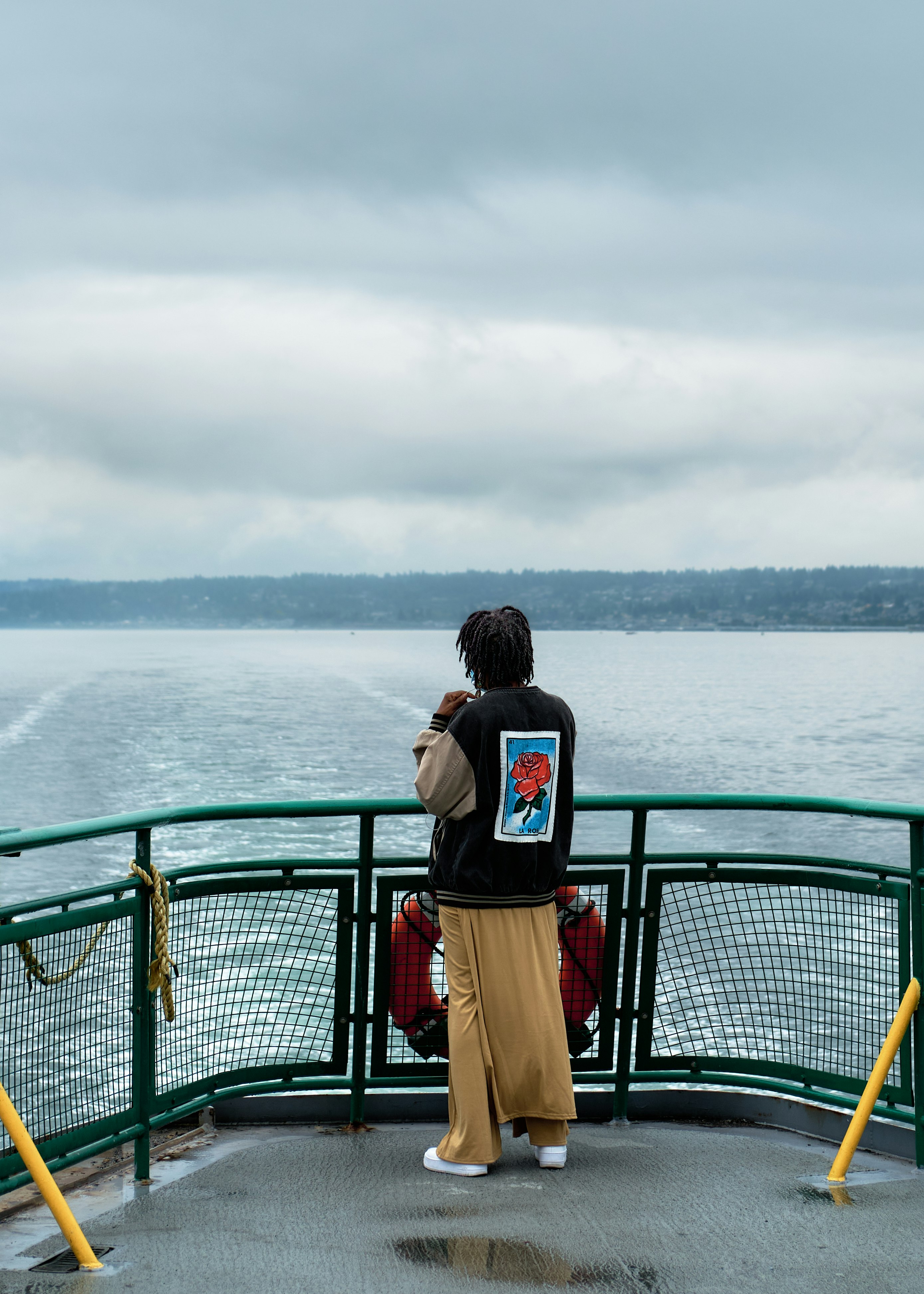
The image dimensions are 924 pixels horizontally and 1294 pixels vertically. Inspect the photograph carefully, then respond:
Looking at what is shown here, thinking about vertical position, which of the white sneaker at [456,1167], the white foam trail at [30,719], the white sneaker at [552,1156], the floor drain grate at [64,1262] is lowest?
the white foam trail at [30,719]

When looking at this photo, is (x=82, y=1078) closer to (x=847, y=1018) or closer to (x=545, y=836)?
(x=545, y=836)

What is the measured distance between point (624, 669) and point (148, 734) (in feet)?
240

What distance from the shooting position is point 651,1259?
329 centimetres

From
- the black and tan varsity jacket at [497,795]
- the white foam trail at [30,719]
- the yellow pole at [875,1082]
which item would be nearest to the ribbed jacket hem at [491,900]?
the black and tan varsity jacket at [497,795]

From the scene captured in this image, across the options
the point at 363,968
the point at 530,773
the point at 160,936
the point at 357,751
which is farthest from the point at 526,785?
the point at 357,751

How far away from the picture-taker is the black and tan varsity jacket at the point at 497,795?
142 inches

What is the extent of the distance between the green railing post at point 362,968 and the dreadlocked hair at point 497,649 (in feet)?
2.20

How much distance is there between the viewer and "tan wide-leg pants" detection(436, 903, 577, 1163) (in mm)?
3707

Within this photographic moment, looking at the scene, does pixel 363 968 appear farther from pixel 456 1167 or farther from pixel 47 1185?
pixel 47 1185

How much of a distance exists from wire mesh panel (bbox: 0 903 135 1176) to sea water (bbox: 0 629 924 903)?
12.0 m

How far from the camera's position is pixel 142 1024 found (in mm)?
3781

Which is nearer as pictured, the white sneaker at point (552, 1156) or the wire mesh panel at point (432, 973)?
the white sneaker at point (552, 1156)

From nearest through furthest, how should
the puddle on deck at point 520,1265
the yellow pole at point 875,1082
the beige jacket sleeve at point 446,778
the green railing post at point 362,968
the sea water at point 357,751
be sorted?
the puddle on deck at point 520,1265 < the beige jacket sleeve at point 446,778 < the yellow pole at point 875,1082 < the green railing post at point 362,968 < the sea water at point 357,751

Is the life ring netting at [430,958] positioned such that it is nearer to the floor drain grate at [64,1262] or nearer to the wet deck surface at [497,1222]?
the wet deck surface at [497,1222]
